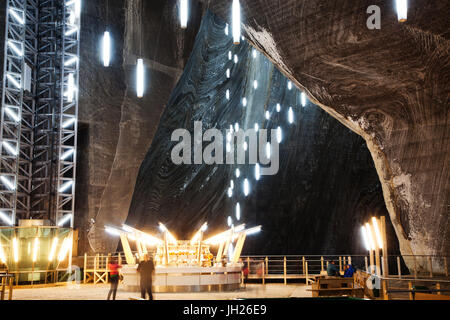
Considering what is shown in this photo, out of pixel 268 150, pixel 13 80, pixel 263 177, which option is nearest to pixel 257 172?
pixel 263 177

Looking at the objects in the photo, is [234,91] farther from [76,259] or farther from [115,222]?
[76,259]

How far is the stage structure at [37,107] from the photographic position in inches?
819

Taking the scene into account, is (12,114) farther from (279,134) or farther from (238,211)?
(279,134)

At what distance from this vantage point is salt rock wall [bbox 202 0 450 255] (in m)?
13.4

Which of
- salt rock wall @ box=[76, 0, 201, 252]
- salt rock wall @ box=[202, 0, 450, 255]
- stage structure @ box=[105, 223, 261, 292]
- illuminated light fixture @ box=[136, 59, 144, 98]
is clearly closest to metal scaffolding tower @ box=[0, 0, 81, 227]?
salt rock wall @ box=[76, 0, 201, 252]

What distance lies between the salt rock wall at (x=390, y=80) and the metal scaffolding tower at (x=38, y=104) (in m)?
10.0

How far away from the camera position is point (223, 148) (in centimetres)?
3522

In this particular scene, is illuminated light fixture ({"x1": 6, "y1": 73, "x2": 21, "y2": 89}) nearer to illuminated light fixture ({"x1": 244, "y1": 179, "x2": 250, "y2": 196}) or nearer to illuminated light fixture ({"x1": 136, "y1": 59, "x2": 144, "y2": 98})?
illuminated light fixture ({"x1": 136, "y1": 59, "x2": 144, "y2": 98})

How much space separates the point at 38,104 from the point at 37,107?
16 cm

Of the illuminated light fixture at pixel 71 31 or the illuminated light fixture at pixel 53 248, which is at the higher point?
the illuminated light fixture at pixel 71 31

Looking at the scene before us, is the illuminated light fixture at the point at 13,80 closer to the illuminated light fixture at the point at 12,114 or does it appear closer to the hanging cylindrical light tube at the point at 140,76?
the illuminated light fixture at the point at 12,114

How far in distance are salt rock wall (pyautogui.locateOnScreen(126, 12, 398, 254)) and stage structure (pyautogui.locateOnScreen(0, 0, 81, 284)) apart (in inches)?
496

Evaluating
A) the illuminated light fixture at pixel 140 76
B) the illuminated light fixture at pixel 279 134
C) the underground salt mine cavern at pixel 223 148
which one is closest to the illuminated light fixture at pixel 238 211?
the underground salt mine cavern at pixel 223 148
